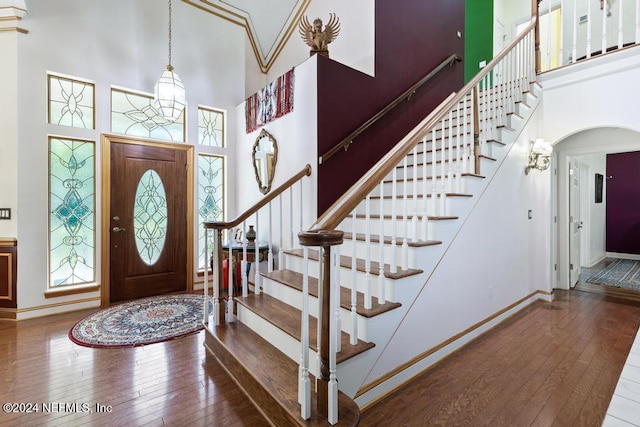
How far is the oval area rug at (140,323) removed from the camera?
2.80m

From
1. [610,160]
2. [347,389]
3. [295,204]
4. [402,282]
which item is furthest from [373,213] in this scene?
[610,160]

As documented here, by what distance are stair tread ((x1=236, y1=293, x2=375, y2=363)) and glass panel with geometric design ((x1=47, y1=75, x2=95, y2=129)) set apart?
3.00m

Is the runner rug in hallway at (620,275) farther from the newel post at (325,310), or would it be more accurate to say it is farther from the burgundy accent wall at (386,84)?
the newel post at (325,310)

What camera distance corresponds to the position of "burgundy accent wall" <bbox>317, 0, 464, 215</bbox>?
3.14 metres

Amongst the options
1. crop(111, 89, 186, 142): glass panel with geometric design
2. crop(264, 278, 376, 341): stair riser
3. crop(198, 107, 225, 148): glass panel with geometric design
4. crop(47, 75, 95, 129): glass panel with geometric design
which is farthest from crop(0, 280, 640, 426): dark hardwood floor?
crop(198, 107, 225, 148): glass panel with geometric design

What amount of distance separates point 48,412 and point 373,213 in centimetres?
287

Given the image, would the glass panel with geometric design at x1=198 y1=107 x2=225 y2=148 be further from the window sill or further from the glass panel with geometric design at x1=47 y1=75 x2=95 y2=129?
the window sill

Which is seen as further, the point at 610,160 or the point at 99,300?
the point at 610,160

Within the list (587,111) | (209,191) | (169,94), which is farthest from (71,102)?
(587,111)

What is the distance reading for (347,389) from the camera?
1781mm

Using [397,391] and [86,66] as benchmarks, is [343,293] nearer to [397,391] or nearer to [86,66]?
[397,391]

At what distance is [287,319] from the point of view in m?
2.22

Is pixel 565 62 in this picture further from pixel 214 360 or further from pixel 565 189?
pixel 214 360

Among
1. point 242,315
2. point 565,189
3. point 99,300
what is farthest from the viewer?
point 565,189
